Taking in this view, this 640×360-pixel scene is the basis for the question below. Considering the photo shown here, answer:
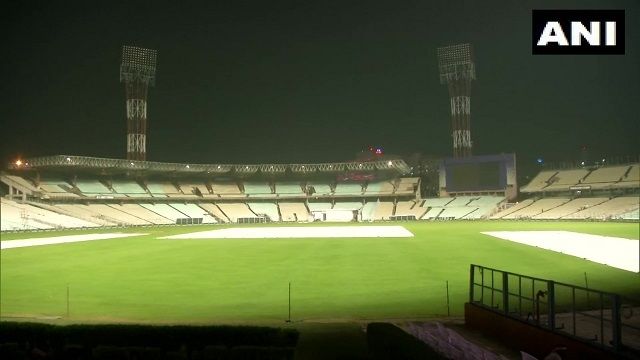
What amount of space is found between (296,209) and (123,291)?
271ft

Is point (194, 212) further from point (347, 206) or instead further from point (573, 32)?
point (573, 32)

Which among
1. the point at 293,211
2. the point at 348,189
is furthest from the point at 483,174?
the point at 293,211

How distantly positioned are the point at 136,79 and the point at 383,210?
55.2 meters

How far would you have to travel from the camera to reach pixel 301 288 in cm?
1933

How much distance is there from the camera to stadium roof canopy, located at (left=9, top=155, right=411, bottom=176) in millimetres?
77500

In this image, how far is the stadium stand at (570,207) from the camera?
7687 cm

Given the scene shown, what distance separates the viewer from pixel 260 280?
70.5 feet

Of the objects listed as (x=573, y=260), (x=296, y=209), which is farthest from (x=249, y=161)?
(x=573, y=260)

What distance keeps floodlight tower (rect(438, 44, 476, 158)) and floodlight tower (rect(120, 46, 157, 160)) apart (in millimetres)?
52475

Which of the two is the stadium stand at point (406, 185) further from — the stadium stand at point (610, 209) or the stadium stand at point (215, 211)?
the stadium stand at point (215, 211)

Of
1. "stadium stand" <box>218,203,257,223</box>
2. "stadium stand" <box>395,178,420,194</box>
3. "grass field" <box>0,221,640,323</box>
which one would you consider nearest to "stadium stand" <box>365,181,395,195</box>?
"stadium stand" <box>395,178,420,194</box>

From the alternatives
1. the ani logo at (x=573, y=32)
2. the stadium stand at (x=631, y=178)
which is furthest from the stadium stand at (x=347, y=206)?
the ani logo at (x=573, y=32)

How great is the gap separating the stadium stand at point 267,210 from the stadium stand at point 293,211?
1310 millimetres

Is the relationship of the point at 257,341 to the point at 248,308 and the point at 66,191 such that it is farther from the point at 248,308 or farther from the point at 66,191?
the point at 66,191
